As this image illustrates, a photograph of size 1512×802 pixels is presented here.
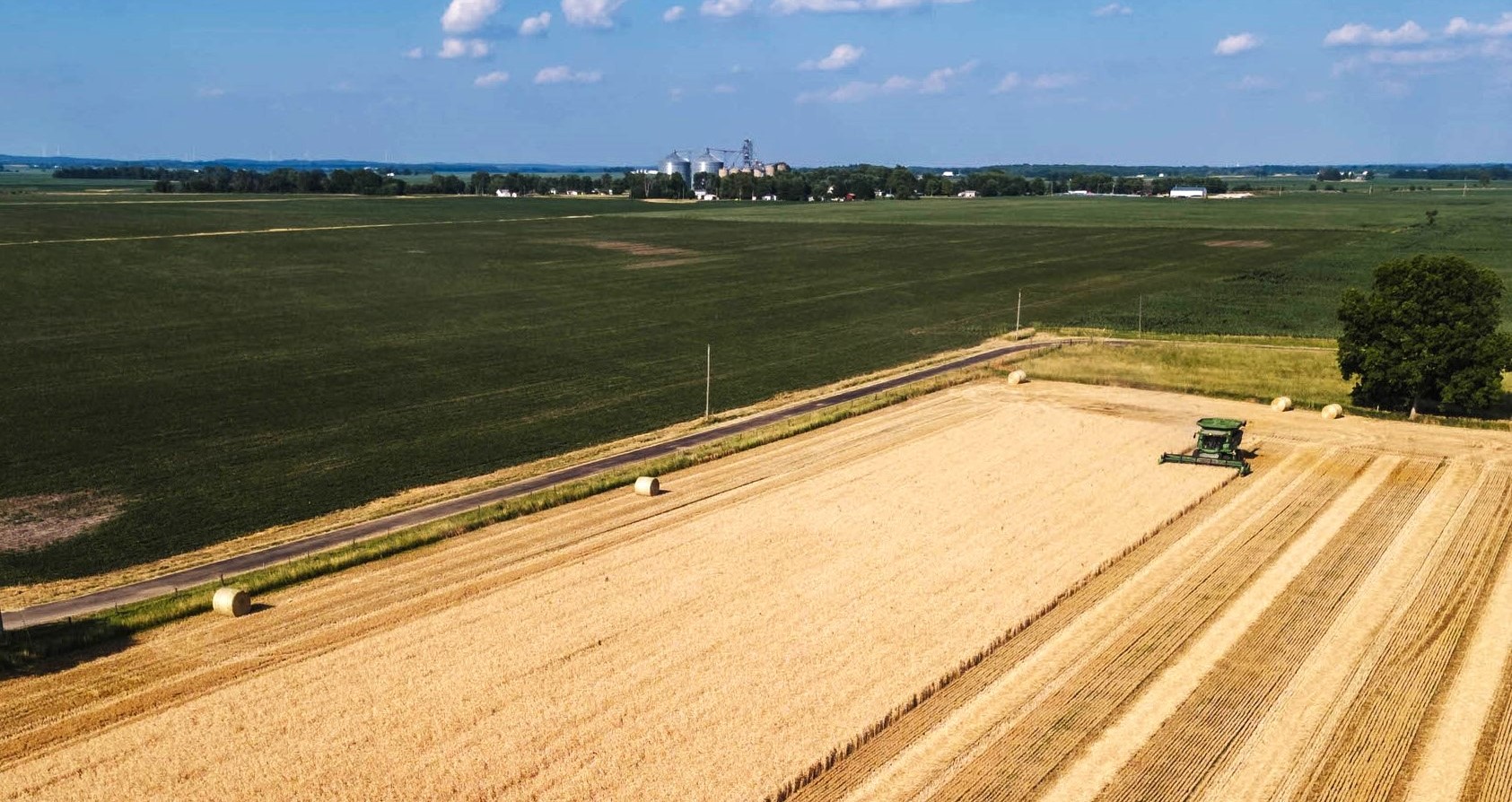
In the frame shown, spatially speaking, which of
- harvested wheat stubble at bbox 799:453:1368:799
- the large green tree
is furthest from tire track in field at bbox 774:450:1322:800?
the large green tree

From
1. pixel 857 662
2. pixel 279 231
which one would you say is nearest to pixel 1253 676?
pixel 857 662

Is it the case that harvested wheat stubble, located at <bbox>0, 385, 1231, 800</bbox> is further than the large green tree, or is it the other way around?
the large green tree

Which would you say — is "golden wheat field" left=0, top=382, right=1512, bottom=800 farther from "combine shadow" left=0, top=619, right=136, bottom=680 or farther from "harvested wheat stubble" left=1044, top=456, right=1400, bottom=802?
"combine shadow" left=0, top=619, right=136, bottom=680

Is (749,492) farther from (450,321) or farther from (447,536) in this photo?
(450,321)

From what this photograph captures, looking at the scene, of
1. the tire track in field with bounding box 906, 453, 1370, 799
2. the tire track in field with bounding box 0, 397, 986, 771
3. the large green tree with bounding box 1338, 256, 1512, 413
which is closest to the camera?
the tire track in field with bounding box 906, 453, 1370, 799

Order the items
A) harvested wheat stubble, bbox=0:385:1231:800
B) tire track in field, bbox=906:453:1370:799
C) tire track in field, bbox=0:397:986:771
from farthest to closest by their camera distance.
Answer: tire track in field, bbox=0:397:986:771 → tire track in field, bbox=906:453:1370:799 → harvested wheat stubble, bbox=0:385:1231:800

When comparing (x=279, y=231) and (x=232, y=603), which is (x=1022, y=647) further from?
(x=279, y=231)

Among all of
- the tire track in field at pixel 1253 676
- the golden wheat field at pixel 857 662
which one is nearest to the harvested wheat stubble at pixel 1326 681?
the golden wheat field at pixel 857 662

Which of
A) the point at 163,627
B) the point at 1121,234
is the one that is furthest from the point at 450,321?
the point at 1121,234
